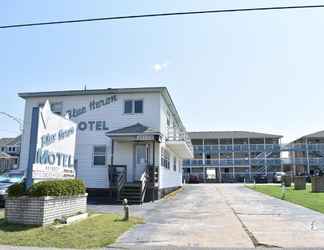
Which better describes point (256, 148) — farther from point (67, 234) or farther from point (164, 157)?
point (67, 234)

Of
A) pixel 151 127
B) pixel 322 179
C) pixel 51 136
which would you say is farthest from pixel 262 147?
pixel 51 136

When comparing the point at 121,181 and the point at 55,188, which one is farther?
the point at 121,181

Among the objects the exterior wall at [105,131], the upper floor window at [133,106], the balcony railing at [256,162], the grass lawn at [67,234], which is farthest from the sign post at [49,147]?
the balcony railing at [256,162]

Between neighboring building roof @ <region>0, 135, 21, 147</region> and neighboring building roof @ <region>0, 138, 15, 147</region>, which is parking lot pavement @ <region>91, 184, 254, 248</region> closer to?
neighboring building roof @ <region>0, 135, 21, 147</region>

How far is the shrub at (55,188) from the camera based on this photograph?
9.55 metres

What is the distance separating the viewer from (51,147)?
1102cm

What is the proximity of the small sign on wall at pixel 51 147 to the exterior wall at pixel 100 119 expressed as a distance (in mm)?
7797

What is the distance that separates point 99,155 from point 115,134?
8.06ft

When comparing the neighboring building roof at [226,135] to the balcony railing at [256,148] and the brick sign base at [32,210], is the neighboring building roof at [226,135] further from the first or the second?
the brick sign base at [32,210]

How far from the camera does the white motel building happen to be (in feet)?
63.6

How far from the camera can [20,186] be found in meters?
9.91

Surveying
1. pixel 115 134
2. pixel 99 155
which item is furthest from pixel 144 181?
pixel 99 155

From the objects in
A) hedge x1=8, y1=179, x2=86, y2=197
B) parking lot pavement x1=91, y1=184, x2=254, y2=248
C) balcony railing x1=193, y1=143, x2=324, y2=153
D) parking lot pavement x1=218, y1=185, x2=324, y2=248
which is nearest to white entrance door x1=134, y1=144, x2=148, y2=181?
parking lot pavement x1=91, y1=184, x2=254, y2=248

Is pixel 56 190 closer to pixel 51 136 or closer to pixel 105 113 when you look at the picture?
pixel 51 136
